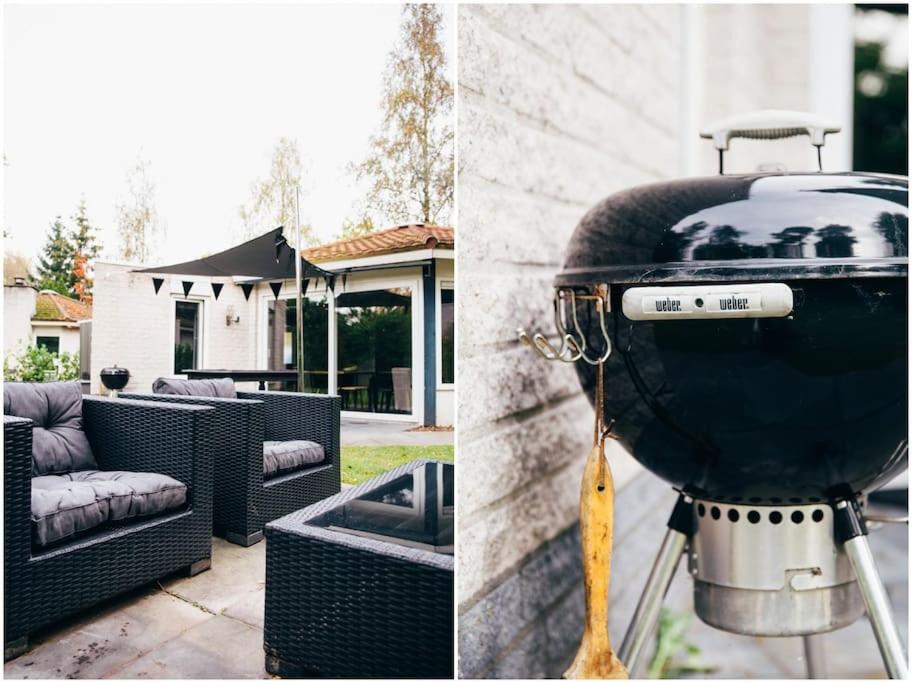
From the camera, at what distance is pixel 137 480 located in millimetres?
951

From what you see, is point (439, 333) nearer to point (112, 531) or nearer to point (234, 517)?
point (234, 517)

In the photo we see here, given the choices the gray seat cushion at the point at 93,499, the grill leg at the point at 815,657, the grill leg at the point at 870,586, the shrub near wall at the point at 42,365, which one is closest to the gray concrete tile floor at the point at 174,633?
the gray seat cushion at the point at 93,499

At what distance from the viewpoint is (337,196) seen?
1061 millimetres

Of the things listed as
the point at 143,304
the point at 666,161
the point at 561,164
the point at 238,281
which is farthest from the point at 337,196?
the point at 666,161

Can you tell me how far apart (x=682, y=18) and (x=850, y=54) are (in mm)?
628

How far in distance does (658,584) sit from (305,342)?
2.38ft

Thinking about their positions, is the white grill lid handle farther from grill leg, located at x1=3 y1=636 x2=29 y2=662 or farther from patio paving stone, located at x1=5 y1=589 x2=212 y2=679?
grill leg, located at x1=3 y1=636 x2=29 y2=662

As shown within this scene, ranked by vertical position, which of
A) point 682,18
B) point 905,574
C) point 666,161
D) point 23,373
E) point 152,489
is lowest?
point 905,574

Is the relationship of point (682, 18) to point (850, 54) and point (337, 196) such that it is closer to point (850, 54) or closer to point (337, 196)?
point (850, 54)

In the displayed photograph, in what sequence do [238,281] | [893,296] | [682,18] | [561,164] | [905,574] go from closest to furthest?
[893,296] < [238,281] < [561,164] < [905,574] < [682,18]

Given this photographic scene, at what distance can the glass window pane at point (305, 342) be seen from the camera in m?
1.02

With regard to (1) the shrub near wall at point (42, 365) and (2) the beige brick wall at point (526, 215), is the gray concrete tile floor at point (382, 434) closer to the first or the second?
(2) the beige brick wall at point (526, 215)

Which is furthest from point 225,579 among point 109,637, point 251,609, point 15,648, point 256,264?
point 256,264

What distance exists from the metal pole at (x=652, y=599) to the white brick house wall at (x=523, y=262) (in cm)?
27
